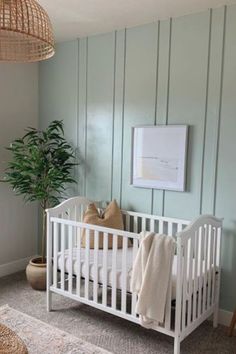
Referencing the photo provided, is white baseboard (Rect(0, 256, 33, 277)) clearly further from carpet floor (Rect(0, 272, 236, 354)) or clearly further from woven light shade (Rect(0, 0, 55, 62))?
woven light shade (Rect(0, 0, 55, 62))

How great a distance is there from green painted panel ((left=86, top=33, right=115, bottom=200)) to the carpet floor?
1.12m

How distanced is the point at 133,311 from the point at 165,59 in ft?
6.85

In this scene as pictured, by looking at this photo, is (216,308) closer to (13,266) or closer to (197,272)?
(197,272)

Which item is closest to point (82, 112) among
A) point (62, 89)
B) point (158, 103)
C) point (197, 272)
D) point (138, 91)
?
point (62, 89)

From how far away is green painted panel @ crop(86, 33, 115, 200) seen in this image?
340 centimetres

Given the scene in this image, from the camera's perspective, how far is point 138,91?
10.5 ft

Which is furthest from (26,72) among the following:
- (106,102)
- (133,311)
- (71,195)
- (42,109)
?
(133,311)

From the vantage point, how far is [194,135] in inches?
114

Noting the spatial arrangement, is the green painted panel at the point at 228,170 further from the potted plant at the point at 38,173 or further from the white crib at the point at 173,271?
the potted plant at the point at 38,173

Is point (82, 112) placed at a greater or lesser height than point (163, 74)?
lesser

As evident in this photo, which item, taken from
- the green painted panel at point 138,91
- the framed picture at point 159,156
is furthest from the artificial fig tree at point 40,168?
the framed picture at point 159,156

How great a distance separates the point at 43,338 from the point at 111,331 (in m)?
0.52

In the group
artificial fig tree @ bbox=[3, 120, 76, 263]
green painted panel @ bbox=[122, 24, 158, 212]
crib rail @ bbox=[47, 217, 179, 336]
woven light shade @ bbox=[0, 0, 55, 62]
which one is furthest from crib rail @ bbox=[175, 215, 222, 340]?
artificial fig tree @ bbox=[3, 120, 76, 263]

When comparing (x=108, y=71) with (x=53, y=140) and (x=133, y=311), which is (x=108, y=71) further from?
(x=133, y=311)
